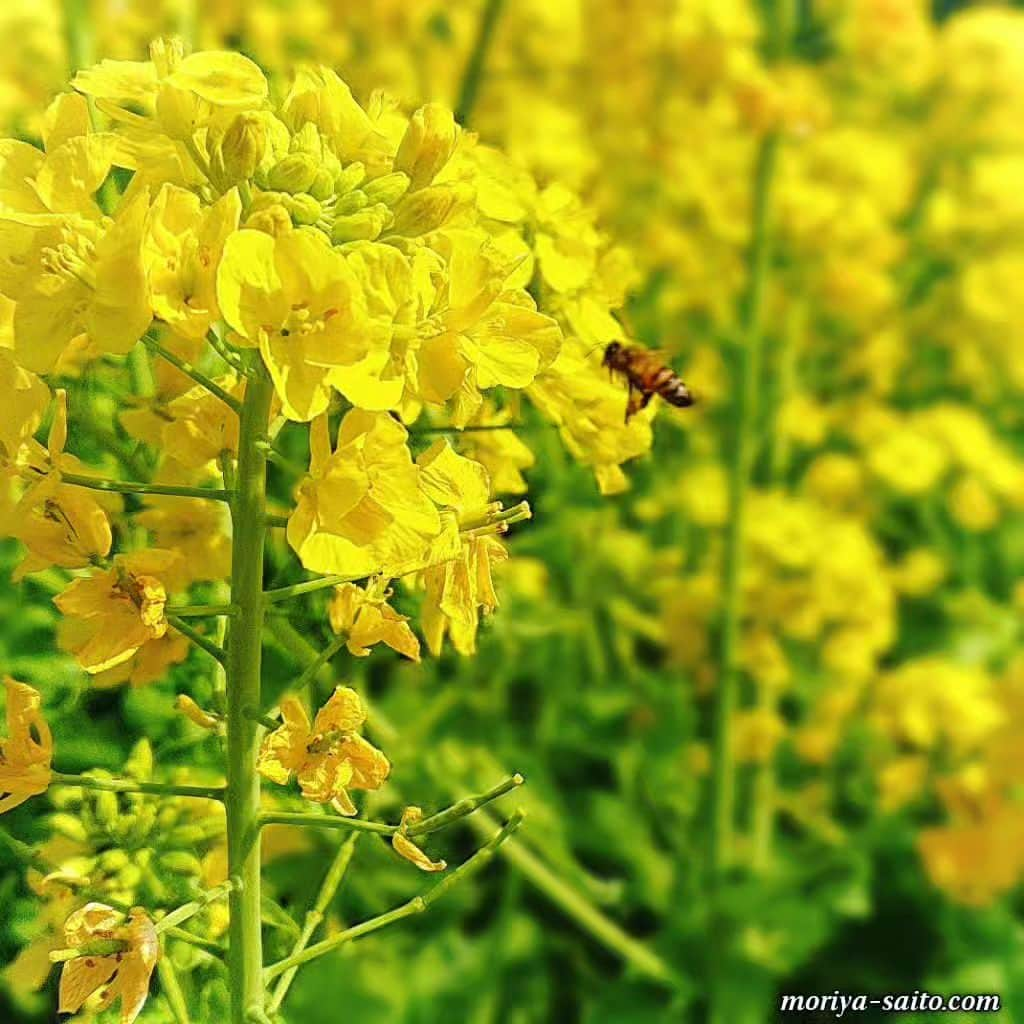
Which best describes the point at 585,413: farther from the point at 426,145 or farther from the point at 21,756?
the point at 21,756

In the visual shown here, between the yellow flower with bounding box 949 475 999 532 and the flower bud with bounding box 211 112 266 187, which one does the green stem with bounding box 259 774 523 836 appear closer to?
the flower bud with bounding box 211 112 266 187

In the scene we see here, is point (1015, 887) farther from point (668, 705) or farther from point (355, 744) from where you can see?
point (355, 744)

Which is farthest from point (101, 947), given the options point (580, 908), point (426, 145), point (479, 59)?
point (479, 59)

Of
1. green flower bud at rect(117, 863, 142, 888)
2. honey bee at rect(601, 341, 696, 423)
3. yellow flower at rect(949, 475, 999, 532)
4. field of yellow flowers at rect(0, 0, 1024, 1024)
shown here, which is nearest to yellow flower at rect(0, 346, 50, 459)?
field of yellow flowers at rect(0, 0, 1024, 1024)

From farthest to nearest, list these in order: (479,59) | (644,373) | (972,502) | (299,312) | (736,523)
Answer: (972,502)
(736,523)
(479,59)
(644,373)
(299,312)

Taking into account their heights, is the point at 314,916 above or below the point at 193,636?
below

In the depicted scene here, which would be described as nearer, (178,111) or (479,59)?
(178,111)

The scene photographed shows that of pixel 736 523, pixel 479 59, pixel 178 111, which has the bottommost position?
pixel 178 111

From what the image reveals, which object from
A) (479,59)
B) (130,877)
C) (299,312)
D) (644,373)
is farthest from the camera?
(479,59)
